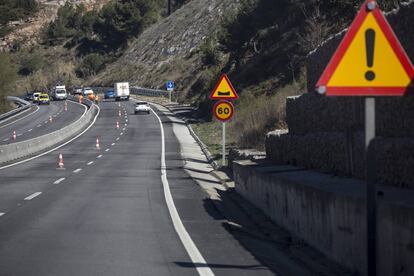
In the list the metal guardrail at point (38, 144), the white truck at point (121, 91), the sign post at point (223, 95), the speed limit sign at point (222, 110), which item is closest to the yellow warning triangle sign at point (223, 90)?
the sign post at point (223, 95)

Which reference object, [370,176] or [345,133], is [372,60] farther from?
[345,133]

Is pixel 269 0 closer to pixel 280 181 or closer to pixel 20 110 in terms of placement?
pixel 20 110

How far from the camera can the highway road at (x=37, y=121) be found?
6396cm

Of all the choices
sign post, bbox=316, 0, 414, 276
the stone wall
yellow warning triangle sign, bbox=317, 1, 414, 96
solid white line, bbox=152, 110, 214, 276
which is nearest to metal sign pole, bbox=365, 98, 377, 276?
sign post, bbox=316, 0, 414, 276

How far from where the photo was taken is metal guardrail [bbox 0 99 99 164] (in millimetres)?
38781

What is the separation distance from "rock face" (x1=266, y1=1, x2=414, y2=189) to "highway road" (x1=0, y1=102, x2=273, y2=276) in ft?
8.00

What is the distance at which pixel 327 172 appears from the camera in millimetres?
15852

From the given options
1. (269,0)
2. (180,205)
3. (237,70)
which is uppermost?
(269,0)

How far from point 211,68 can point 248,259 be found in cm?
8487

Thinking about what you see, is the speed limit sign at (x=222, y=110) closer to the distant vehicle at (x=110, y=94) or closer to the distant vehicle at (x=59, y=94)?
the distant vehicle at (x=110, y=94)

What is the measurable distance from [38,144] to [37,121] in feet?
104

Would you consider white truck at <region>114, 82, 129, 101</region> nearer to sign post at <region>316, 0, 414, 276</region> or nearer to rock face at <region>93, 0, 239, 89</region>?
rock face at <region>93, 0, 239, 89</region>

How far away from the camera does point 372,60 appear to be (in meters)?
7.05

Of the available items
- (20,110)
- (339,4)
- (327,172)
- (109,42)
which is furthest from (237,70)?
(109,42)
